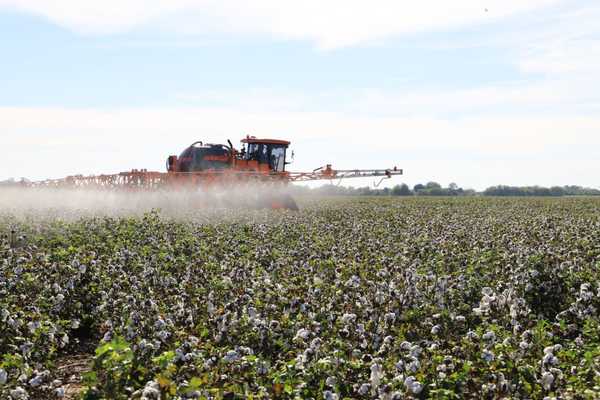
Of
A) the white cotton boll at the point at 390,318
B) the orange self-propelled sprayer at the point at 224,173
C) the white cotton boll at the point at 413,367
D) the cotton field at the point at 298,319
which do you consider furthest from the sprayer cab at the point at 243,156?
the white cotton boll at the point at 413,367

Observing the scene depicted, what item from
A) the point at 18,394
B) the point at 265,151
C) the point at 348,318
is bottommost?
the point at 18,394

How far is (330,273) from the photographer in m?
11.1

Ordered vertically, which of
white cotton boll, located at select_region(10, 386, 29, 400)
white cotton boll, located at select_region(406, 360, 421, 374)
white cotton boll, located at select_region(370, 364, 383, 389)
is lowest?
white cotton boll, located at select_region(10, 386, 29, 400)

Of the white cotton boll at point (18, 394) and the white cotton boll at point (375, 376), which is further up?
the white cotton boll at point (375, 376)

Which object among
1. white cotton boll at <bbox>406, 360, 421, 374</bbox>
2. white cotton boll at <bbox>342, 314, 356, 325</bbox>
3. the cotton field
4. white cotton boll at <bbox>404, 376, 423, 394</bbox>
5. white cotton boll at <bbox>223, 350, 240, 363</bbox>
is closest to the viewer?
white cotton boll at <bbox>404, 376, 423, 394</bbox>

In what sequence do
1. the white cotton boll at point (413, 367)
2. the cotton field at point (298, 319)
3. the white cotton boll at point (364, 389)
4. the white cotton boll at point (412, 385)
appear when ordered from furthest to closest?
the cotton field at point (298, 319) → the white cotton boll at point (413, 367) → the white cotton boll at point (364, 389) → the white cotton boll at point (412, 385)

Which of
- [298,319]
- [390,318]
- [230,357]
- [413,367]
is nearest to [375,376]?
[413,367]

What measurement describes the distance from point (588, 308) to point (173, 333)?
4847 mm

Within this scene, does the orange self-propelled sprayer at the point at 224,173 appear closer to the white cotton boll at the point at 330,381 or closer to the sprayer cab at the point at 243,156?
the sprayer cab at the point at 243,156

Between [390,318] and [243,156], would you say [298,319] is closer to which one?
[390,318]

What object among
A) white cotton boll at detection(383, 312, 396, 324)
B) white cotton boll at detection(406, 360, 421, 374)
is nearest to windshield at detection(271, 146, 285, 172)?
white cotton boll at detection(383, 312, 396, 324)

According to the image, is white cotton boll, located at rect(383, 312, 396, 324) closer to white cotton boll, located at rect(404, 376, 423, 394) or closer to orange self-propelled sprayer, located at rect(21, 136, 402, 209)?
white cotton boll, located at rect(404, 376, 423, 394)

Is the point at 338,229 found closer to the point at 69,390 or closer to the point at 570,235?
the point at 570,235

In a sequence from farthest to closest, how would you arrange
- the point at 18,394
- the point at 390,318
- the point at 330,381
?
the point at 390,318
the point at 330,381
the point at 18,394
